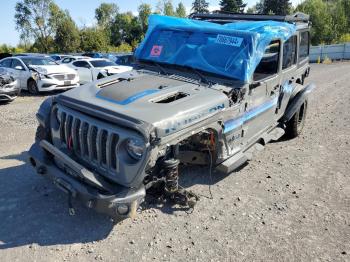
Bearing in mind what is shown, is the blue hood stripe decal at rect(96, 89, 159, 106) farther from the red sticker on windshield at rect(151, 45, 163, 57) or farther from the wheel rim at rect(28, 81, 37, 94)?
the wheel rim at rect(28, 81, 37, 94)

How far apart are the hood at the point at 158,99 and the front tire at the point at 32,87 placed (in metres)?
9.55

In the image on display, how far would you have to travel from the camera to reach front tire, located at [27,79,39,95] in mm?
13438

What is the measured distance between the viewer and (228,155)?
15.2ft

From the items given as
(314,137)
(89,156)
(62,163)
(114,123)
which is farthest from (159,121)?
(314,137)

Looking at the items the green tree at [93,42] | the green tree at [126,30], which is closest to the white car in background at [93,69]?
the green tree at [93,42]

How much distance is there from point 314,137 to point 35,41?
2620 inches

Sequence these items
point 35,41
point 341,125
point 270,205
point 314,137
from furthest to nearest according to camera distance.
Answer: point 35,41 → point 341,125 → point 314,137 → point 270,205

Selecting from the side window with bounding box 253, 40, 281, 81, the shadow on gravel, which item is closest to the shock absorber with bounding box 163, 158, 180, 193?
the shadow on gravel

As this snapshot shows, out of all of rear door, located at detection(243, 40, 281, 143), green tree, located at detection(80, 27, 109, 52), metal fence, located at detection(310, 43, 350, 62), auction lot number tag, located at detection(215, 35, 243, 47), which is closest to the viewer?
auction lot number tag, located at detection(215, 35, 243, 47)

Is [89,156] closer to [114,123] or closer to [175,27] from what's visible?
[114,123]

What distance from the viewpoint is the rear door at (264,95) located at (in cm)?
507

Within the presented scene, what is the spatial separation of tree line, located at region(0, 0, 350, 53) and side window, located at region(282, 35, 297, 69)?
31794 mm

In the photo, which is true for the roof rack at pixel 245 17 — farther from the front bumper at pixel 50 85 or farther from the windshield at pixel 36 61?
the windshield at pixel 36 61

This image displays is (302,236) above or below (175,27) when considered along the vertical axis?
below
